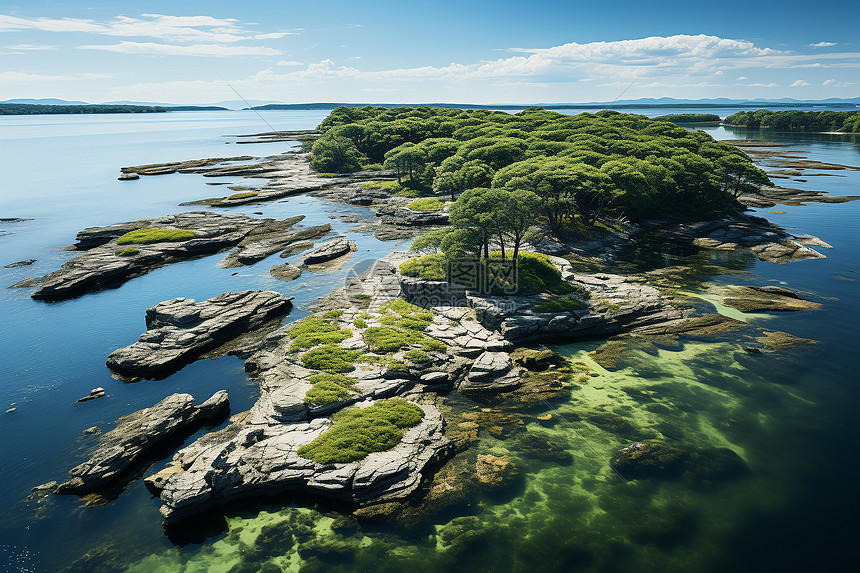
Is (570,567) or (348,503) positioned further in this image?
(348,503)

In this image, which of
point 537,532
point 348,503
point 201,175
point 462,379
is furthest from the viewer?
point 201,175

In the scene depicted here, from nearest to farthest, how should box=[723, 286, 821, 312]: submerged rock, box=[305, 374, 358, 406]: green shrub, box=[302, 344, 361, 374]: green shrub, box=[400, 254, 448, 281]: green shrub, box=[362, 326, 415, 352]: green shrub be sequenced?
box=[305, 374, 358, 406]: green shrub → box=[302, 344, 361, 374]: green shrub → box=[362, 326, 415, 352]: green shrub → box=[723, 286, 821, 312]: submerged rock → box=[400, 254, 448, 281]: green shrub

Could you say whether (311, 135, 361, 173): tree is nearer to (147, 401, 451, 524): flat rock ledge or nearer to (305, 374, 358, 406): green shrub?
(305, 374, 358, 406): green shrub

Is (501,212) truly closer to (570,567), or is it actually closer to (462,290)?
(462,290)

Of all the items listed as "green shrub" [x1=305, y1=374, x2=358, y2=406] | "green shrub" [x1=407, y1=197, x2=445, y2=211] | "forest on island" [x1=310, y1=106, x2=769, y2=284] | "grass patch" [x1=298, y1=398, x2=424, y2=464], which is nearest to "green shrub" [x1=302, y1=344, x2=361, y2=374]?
"green shrub" [x1=305, y1=374, x2=358, y2=406]

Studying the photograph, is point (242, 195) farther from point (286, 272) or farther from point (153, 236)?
point (286, 272)

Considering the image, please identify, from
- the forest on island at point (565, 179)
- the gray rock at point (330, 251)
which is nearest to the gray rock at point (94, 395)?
the forest on island at point (565, 179)

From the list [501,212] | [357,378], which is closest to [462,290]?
[501,212]
